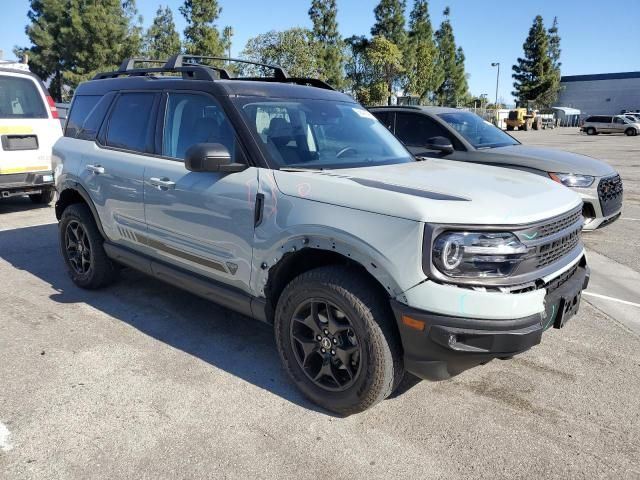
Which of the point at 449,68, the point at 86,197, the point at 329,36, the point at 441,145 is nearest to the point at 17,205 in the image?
the point at 86,197

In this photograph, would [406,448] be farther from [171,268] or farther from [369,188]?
[171,268]

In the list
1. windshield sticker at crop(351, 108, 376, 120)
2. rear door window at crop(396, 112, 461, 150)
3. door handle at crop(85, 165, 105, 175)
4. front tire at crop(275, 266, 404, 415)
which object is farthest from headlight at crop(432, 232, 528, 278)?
rear door window at crop(396, 112, 461, 150)

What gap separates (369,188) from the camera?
2.80 meters

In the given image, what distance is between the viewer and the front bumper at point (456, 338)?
8.16 feet

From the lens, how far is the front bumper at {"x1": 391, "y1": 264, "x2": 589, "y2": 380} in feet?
8.16

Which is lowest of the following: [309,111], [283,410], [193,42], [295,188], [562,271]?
[283,410]

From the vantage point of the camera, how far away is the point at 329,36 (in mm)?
47281

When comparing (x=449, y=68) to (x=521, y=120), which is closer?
(x=521, y=120)

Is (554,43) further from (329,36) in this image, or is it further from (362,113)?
(362,113)

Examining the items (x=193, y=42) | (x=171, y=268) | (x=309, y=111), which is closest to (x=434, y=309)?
(x=309, y=111)

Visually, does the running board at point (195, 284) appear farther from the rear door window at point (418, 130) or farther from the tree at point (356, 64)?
the tree at point (356, 64)

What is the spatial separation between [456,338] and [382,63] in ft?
166

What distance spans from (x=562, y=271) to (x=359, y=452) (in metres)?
1.50

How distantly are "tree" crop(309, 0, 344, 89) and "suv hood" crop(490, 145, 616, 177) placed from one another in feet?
135
